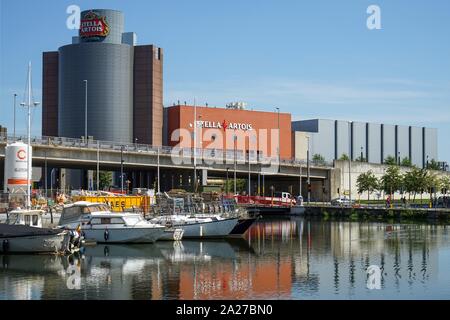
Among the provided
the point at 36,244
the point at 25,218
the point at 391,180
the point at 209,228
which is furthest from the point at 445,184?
the point at 36,244

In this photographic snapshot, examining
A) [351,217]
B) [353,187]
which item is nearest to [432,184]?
[353,187]

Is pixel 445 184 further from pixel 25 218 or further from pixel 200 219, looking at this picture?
pixel 25 218

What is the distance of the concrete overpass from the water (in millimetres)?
48456

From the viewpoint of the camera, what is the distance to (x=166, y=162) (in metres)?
117

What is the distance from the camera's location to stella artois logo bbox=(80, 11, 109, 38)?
163 meters

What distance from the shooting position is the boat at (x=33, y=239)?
1861 inches

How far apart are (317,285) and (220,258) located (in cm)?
1253

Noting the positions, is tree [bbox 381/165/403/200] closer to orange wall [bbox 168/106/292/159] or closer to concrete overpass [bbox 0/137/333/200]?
concrete overpass [bbox 0/137/333/200]

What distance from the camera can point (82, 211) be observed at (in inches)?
2170

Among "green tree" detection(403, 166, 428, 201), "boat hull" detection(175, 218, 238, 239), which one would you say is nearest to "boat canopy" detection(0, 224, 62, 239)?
"boat hull" detection(175, 218, 238, 239)

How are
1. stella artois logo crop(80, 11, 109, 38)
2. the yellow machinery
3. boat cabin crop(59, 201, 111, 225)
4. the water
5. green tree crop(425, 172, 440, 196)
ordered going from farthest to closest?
1. stella artois logo crop(80, 11, 109, 38)
2. green tree crop(425, 172, 440, 196)
3. the yellow machinery
4. boat cabin crop(59, 201, 111, 225)
5. the water

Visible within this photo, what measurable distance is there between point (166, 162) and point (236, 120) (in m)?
58.2
